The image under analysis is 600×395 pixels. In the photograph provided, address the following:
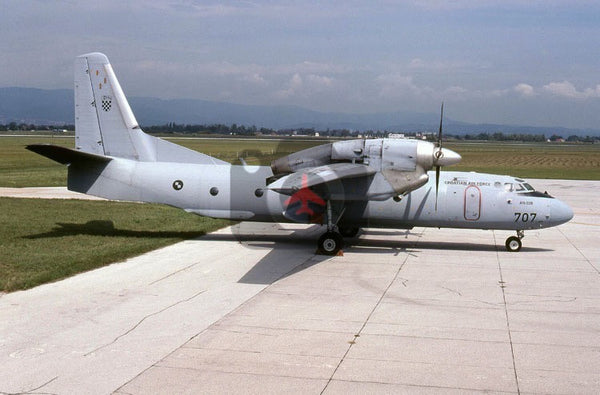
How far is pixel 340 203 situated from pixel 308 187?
6.68 feet

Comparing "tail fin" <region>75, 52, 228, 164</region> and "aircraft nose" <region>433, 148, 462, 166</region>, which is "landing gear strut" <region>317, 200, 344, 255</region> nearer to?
"aircraft nose" <region>433, 148, 462, 166</region>

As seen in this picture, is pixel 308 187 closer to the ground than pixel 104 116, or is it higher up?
closer to the ground

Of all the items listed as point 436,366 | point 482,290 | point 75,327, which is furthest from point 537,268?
point 75,327

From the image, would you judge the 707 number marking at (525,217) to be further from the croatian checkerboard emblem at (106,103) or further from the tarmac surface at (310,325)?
the croatian checkerboard emblem at (106,103)

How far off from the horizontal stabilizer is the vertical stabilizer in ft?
3.27

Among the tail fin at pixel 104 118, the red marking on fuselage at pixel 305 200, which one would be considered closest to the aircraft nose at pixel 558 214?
the red marking on fuselage at pixel 305 200

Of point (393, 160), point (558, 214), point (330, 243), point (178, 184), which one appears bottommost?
point (330, 243)

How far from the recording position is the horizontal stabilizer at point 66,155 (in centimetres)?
2092

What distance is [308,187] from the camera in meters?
19.9

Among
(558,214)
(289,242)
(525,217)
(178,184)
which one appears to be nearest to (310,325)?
(289,242)

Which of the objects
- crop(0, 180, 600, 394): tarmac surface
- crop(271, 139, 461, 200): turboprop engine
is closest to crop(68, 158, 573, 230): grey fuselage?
crop(271, 139, 461, 200): turboprop engine

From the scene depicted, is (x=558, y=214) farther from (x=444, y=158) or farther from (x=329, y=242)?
(x=329, y=242)

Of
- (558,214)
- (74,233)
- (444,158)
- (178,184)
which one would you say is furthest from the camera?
(74,233)

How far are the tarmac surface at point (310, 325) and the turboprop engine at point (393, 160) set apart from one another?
95.0 inches
